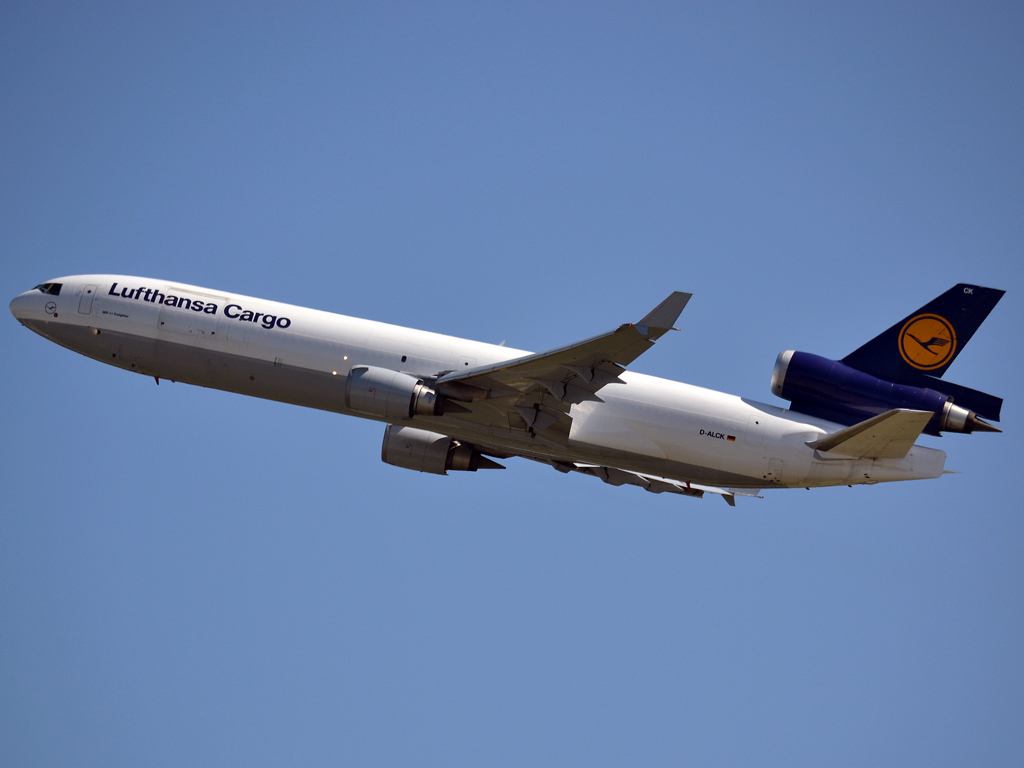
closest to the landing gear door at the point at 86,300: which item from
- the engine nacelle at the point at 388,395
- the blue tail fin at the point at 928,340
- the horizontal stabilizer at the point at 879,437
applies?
the engine nacelle at the point at 388,395

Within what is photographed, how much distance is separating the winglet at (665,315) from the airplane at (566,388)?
2.65 meters

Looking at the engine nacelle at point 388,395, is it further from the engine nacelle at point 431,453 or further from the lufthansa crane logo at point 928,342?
the lufthansa crane logo at point 928,342

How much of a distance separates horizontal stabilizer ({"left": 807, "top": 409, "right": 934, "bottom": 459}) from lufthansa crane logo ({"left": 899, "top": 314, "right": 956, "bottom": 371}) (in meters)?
3.97

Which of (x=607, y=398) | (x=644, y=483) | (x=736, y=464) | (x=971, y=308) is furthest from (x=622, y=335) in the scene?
→ (x=971, y=308)

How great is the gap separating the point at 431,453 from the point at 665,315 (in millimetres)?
11361

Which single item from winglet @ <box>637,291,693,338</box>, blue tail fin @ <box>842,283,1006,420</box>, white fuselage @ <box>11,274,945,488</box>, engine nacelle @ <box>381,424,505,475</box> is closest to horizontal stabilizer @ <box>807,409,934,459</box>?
white fuselage @ <box>11,274,945,488</box>

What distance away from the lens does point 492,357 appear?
1096 inches

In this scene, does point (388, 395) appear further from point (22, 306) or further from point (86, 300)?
point (22, 306)

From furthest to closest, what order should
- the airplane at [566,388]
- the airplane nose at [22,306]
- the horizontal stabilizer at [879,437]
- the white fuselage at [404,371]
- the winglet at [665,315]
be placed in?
the airplane nose at [22,306] < the white fuselage at [404,371] < the airplane at [566,388] < the horizontal stabilizer at [879,437] < the winglet at [665,315]

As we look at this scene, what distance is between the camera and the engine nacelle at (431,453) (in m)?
30.2

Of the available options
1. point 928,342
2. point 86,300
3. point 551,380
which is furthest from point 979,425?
point 86,300

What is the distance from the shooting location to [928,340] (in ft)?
91.9

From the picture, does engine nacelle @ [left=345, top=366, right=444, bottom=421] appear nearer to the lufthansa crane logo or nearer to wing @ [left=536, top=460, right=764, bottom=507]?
wing @ [left=536, top=460, right=764, bottom=507]

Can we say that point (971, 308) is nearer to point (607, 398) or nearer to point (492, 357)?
point (607, 398)
